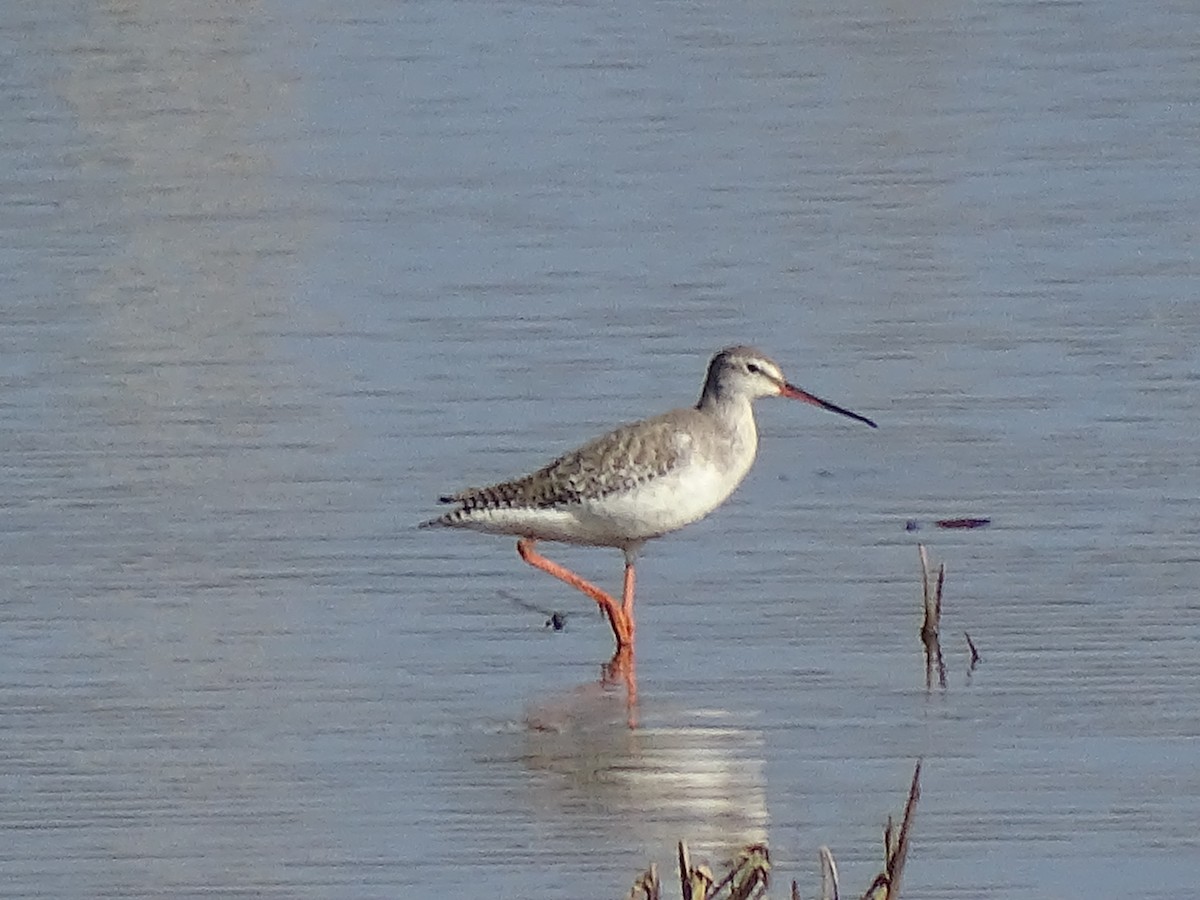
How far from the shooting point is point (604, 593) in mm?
10203

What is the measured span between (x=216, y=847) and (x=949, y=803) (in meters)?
1.78

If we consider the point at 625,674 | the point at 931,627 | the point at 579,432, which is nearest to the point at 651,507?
the point at 625,674

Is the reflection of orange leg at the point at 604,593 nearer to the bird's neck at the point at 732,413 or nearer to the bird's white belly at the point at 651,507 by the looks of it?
the bird's white belly at the point at 651,507

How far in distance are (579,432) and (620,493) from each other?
1.76m

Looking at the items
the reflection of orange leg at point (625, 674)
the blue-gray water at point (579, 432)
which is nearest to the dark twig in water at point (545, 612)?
the blue-gray water at point (579, 432)

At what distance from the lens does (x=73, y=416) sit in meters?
12.4

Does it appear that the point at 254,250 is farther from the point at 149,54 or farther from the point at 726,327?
the point at 149,54

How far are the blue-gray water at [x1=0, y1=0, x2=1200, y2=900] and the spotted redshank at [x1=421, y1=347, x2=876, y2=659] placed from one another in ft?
0.72

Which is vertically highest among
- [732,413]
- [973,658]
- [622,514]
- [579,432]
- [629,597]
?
[579,432]

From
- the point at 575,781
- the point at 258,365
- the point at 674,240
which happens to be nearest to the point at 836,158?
the point at 674,240

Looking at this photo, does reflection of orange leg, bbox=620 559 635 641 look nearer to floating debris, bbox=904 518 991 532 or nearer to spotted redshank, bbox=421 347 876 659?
spotted redshank, bbox=421 347 876 659

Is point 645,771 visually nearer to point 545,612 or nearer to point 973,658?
point 973,658

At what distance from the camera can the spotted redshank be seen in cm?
1024

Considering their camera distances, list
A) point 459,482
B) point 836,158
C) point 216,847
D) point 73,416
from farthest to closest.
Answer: point 836,158, point 73,416, point 459,482, point 216,847
